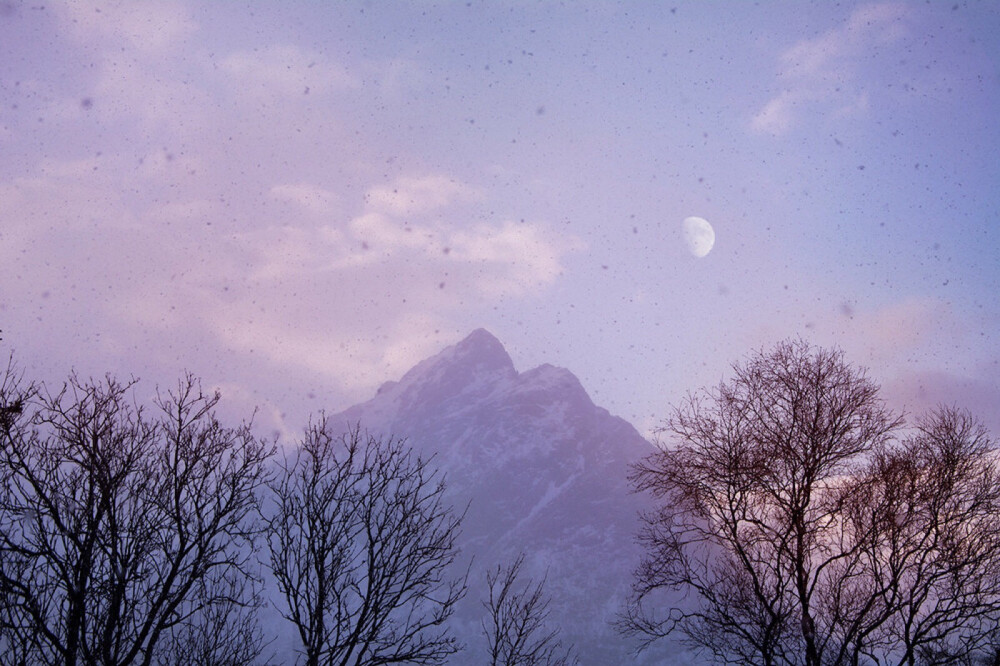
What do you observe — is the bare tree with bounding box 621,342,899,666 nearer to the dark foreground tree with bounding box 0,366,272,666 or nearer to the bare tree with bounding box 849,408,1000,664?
the bare tree with bounding box 849,408,1000,664

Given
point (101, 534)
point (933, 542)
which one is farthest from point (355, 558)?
point (933, 542)

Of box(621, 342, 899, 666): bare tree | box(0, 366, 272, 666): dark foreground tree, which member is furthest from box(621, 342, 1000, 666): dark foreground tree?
box(0, 366, 272, 666): dark foreground tree

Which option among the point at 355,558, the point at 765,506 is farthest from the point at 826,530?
the point at 355,558

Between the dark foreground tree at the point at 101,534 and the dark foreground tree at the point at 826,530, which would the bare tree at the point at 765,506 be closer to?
the dark foreground tree at the point at 826,530

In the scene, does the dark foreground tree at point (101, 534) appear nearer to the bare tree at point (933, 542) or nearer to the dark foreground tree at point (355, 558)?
the dark foreground tree at point (355, 558)

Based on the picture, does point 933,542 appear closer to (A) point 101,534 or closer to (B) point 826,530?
(B) point 826,530

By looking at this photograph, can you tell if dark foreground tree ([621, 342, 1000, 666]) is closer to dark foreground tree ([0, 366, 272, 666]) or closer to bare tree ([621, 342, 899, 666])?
bare tree ([621, 342, 899, 666])

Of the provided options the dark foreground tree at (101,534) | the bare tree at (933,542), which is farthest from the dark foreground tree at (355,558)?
the bare tree at (933,542)

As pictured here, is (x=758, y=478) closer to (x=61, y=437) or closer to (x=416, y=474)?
(x=416, y=474)

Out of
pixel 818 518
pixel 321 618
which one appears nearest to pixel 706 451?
pixel 818 518

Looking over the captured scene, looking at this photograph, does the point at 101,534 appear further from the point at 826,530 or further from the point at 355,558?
the point at 826,530

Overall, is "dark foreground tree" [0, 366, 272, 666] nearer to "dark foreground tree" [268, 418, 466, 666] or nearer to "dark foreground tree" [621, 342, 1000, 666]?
"dark foreground tree" [268, 418, 466, 666]

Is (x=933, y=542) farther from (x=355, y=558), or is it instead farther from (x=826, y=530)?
(x=355, y=558)

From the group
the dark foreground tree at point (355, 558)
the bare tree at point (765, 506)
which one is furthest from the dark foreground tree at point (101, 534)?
the bare tree at point (765, 506)
